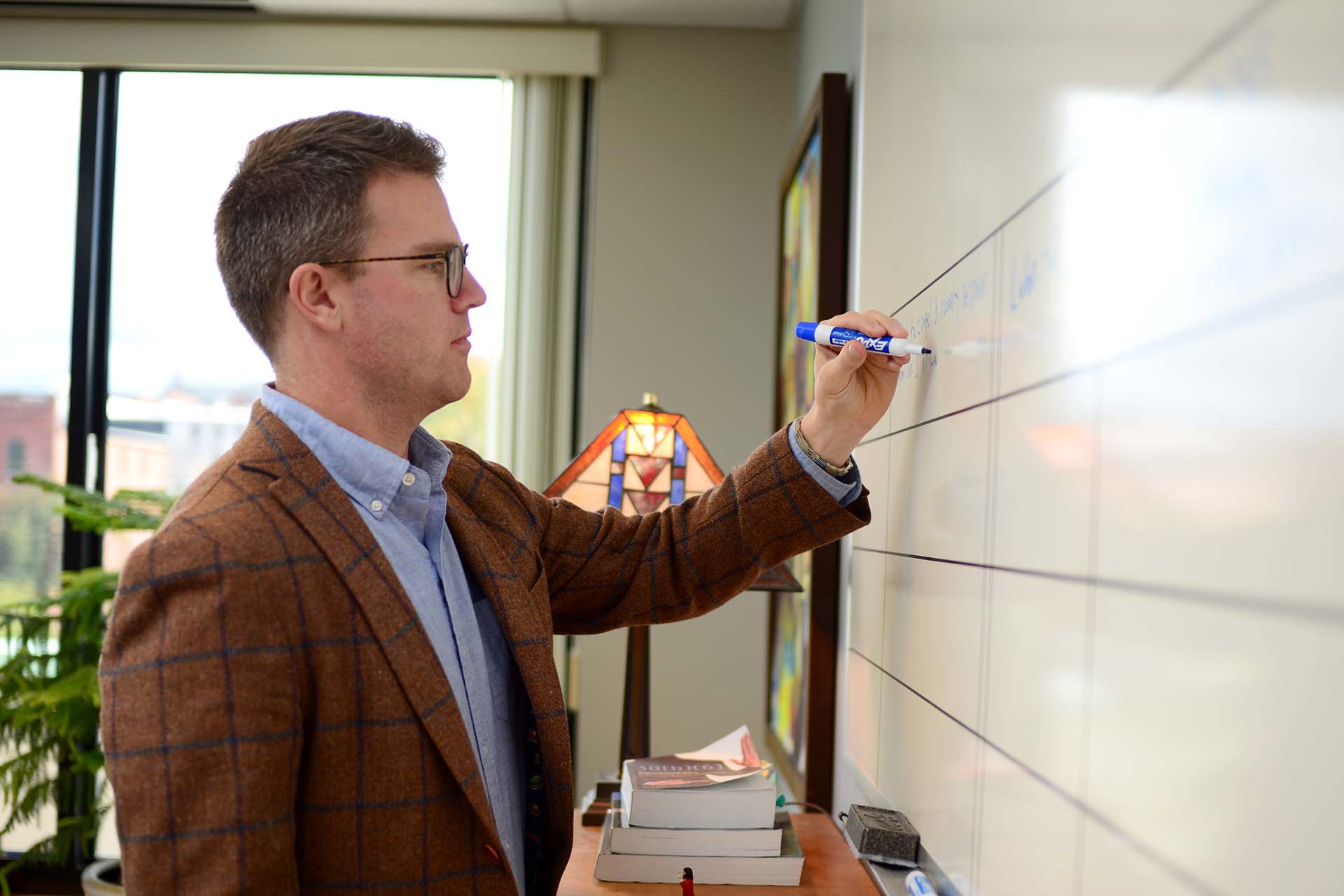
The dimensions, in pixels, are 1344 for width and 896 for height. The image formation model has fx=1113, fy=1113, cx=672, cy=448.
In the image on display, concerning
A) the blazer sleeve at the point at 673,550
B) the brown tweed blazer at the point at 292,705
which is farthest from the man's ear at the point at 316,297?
the blazer sleeve at the point at 673,550

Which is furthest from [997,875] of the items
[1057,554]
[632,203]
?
[632,203]

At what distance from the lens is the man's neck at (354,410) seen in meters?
1.08

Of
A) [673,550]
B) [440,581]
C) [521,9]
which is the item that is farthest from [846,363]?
[521,9]

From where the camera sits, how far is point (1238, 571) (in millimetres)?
548

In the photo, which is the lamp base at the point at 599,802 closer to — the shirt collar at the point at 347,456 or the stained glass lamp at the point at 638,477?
Answer: the stained glass lamp at the point at 638,477

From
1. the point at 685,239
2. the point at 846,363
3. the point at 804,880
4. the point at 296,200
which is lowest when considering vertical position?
the point at 804,880

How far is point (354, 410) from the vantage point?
1.09 meters

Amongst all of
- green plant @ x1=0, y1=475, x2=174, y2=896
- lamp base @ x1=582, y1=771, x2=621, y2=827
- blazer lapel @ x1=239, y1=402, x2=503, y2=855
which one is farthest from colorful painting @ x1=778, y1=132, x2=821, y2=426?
green plant @ x1=0, y1=475, x2=174, y2=896

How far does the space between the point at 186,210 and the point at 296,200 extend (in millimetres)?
2588

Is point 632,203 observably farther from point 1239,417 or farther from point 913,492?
point 1239,417

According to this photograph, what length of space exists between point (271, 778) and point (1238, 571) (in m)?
0.70

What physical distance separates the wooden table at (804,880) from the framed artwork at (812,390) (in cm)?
46

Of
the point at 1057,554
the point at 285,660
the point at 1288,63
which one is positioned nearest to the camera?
the point at 1288,63

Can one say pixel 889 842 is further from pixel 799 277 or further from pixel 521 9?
pixel 521 9
